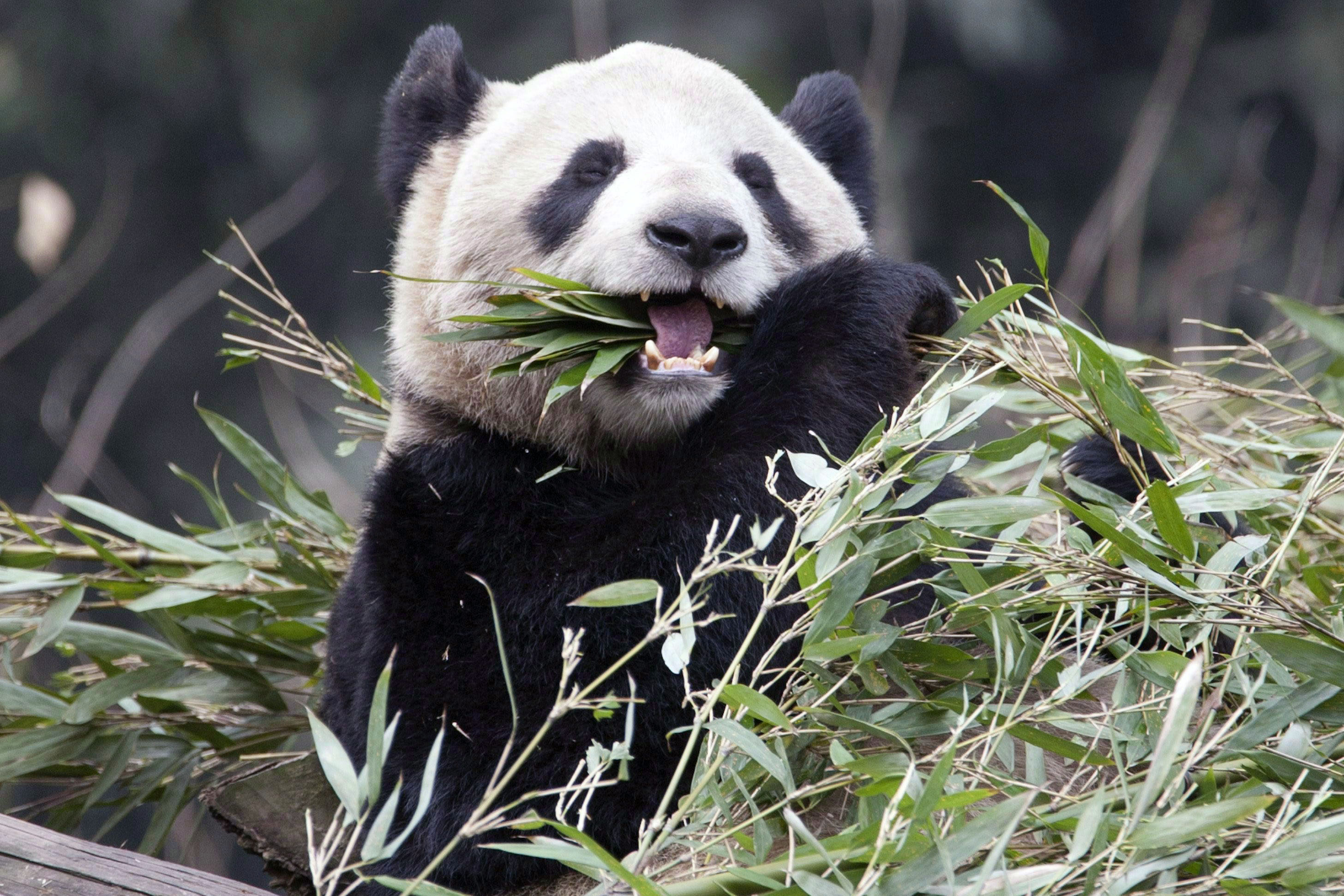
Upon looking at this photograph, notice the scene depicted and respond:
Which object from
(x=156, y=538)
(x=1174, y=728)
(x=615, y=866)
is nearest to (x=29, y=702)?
(x=156, y=538)

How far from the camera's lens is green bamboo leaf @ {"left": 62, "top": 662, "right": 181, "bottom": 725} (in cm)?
291

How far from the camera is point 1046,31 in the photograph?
929 centimetres

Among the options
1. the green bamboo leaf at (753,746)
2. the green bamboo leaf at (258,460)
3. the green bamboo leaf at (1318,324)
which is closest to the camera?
the green bamboo leaf at (753,746)

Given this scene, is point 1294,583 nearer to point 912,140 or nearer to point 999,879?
point 999,879

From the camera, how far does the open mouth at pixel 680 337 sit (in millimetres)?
2465

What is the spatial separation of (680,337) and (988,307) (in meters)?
0.65

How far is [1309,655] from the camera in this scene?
1.77 m

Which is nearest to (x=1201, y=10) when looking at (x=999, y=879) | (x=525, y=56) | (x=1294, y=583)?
(x=525, y=56)

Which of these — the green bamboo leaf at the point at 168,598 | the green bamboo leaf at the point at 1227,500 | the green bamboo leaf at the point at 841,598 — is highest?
the green bamboo leaf at the point at 1227,500

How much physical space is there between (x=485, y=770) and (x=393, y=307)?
1.17 metres

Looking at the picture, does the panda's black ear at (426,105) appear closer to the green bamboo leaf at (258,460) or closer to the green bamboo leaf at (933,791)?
the green bamboo leaf at (258,460)

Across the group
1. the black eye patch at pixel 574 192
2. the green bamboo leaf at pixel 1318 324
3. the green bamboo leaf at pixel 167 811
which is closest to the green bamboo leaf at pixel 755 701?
the green bamboo leaf at pixel 1318 324

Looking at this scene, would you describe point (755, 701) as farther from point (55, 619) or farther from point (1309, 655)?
point (55, 619)

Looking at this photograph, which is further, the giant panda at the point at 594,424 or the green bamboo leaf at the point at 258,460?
the green bamboo leaf at the point at 258,460
